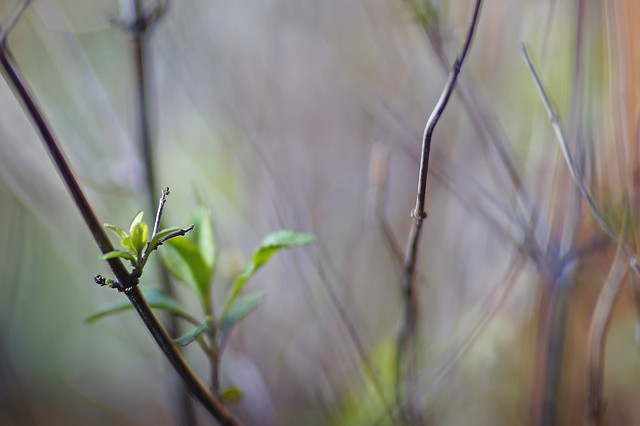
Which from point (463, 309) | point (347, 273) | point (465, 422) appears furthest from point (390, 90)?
point (465, 422)

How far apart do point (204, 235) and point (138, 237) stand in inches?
4.6

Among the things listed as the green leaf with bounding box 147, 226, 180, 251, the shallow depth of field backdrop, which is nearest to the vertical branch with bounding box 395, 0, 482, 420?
the shallow depth of field backdrop

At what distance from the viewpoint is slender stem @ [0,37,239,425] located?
0.91 ft

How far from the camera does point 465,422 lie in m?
0.96

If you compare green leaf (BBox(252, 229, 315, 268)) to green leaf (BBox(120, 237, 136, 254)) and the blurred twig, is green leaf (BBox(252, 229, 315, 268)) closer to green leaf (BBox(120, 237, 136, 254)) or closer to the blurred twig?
green leaf (BBox(120, 237, 136, 254))

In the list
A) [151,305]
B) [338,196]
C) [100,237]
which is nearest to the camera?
[100,237]

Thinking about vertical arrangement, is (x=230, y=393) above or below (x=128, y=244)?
below

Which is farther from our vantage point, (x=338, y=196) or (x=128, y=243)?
(x=338, y=196)

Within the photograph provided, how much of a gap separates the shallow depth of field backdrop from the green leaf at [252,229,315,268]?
16 cm

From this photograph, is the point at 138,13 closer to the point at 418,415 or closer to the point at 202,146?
the point at 418,415

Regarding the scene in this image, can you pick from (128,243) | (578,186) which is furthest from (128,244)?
(578,186)

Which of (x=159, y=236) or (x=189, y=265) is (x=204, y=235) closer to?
(x=189, y=265)

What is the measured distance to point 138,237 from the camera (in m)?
0.35

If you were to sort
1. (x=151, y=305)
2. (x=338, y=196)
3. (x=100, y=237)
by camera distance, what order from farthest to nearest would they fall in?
(x=338, y=196)
(x=151, y=305)
(x=100, y=237)
